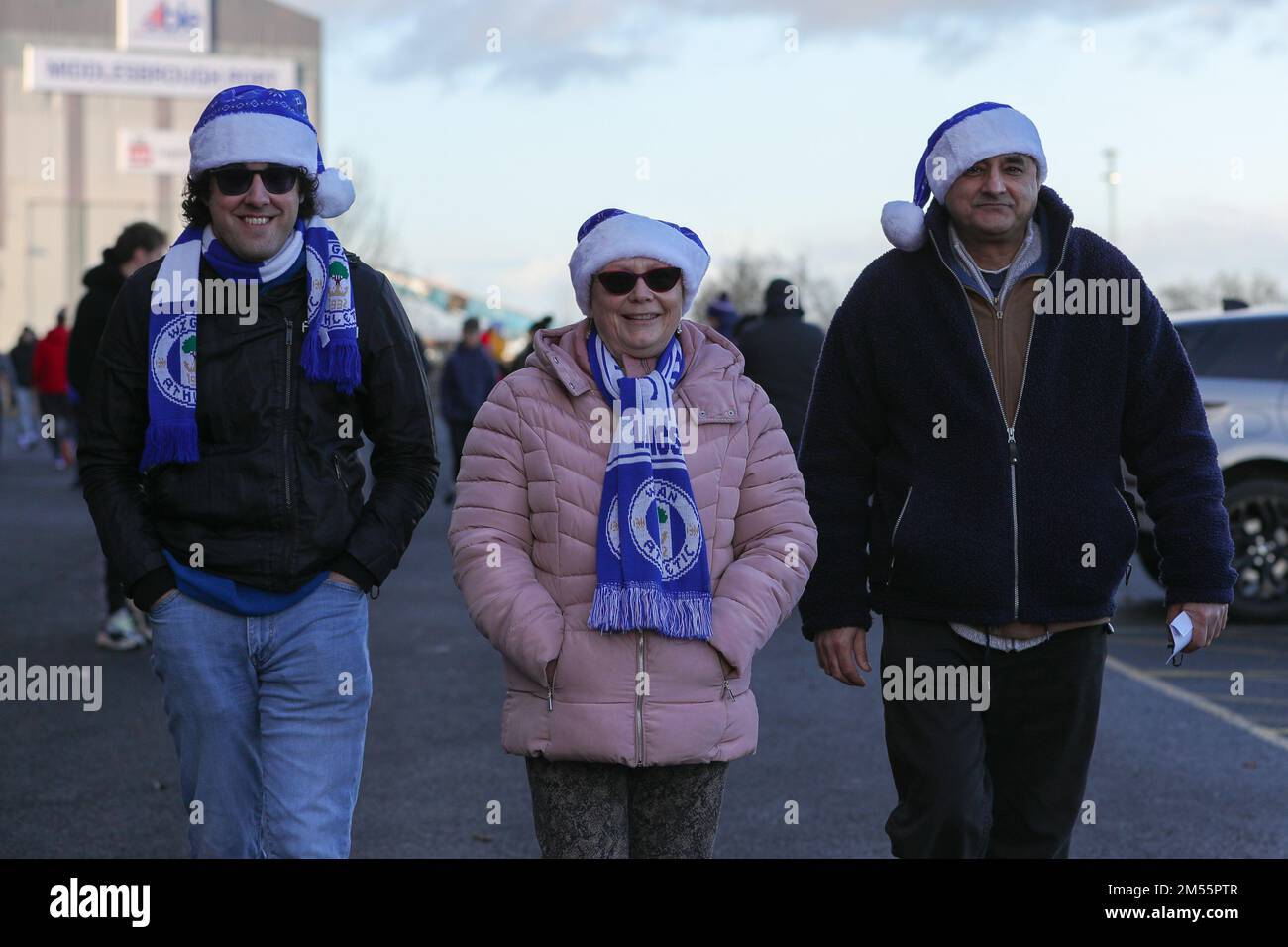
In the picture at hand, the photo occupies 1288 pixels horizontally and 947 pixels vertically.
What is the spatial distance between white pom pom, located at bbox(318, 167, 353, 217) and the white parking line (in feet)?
16.1

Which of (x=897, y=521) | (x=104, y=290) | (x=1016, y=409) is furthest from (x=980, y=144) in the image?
(x=104, y=290)

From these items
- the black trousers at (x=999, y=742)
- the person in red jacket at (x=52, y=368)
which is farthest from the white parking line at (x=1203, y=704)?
the person in red jacket at (x=52, y=368)

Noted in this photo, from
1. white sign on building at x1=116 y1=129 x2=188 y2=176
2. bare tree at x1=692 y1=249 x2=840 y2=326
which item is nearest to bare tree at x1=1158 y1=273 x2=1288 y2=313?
bare tree at x1=692 y1=249 x2=840 y2=326

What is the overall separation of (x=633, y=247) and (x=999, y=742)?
1.43m

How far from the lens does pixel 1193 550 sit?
3.95 metres

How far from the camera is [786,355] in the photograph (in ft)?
33.8

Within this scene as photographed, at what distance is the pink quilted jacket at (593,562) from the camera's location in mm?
3416

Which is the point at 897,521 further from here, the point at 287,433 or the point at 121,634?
the point at 121,634

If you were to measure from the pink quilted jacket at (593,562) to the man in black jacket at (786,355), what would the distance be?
21.6ft

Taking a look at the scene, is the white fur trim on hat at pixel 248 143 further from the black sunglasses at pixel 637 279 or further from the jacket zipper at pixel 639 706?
the jacket zipper at pixel 639 706

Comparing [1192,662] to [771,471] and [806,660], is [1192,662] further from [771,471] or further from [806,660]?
[771,471]

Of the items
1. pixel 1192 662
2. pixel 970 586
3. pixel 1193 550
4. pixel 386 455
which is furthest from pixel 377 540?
pixel 1192 662
